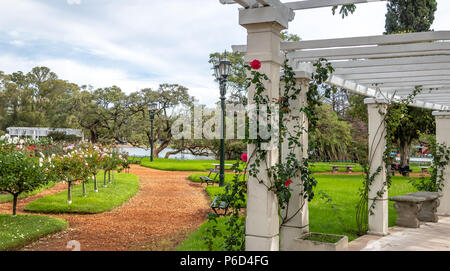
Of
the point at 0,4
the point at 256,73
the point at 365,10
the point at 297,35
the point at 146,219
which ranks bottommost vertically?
the point at 146,219

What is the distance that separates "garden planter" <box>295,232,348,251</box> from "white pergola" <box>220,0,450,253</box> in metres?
0.06

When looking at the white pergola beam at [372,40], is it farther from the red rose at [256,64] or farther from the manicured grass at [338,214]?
the manicured grass at [338,214]

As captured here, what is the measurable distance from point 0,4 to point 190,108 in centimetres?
2016

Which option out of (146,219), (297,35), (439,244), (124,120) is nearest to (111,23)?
(124,120)

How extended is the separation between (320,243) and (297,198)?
488 mm

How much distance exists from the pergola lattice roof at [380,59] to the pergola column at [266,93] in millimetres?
138

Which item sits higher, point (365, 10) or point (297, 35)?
point (297, 35)

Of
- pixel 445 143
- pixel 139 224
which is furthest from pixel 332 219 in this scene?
pixel 139 224

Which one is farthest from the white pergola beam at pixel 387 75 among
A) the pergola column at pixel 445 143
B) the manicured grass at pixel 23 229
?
the manicured grass at pixel 23 229

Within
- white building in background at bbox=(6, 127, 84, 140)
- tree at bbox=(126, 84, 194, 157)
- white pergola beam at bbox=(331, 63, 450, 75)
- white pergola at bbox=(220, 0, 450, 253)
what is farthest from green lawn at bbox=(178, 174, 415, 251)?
white building in background at bbox=(6, 127, 84, 140)

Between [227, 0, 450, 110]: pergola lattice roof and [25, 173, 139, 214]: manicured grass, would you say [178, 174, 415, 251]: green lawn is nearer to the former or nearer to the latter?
[227, 0, 450, 110]: pergola lattice roof

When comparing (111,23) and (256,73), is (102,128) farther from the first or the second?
(256,73)
